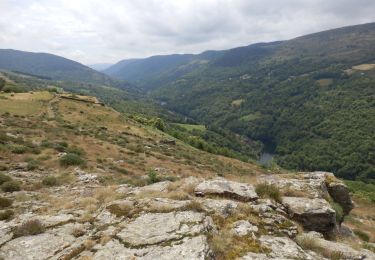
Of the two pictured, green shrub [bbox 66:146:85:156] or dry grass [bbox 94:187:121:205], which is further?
green shrub [bbox 66:146:85:156]

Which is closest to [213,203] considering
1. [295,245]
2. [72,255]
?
[295,245]

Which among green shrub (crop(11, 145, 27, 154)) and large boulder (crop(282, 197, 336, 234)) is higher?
large boulder (crop(282, 197, 336, 234))

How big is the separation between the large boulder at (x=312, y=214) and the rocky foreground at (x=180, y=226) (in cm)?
4

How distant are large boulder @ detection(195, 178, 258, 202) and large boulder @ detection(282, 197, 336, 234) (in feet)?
5.39

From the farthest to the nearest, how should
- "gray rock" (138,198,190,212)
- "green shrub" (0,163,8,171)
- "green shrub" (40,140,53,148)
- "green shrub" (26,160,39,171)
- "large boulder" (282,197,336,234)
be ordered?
"green shrub" (40,140,53,148), "green shrub" (26,160,39,171), "green shrub" (0,163,8,171), "large boulder" (282,197,336,234), "gray rock" (138,198,190,212)

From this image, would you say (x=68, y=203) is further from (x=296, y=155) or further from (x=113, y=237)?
(x=296, y=155)

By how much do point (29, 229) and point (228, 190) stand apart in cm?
806

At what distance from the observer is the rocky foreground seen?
30.9 ft

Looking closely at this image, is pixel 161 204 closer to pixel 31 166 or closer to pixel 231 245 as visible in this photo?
pixel 231 245

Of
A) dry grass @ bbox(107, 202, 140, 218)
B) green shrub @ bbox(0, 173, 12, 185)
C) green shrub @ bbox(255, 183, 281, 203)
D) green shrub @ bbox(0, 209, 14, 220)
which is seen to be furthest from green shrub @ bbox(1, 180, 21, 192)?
green shrub @ bbox(255, 183, 281, 203)

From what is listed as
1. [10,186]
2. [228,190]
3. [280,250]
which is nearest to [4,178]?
[10,186]

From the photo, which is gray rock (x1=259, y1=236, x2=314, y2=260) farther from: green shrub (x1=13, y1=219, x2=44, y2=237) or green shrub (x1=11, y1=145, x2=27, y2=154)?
green shrub (x1=11, y1=145, x2=27, y2=154)

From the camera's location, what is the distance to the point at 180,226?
10430mm

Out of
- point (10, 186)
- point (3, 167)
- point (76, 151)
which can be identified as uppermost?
point (10, 186)
